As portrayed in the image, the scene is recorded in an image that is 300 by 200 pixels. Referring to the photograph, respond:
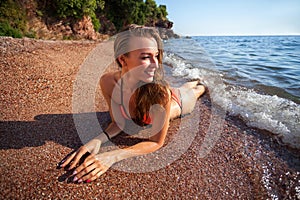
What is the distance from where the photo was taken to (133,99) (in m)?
2.21

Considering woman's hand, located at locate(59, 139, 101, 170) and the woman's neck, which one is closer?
woman's hand, located at locate(59, 139, 101, 170)

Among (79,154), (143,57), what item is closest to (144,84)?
(143,57)

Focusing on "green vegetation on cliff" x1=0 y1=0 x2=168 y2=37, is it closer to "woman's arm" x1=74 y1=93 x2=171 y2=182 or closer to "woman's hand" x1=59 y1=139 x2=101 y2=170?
"woman's hand" x1=59 y1=139 x2=101 y2=170

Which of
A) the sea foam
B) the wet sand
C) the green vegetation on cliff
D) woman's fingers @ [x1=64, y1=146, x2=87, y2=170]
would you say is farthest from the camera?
the green vegetation on cliff

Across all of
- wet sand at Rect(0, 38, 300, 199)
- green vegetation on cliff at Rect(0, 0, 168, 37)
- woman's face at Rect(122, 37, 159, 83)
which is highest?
green vegetation on cliff at Rect(0, 0, 168, 37)

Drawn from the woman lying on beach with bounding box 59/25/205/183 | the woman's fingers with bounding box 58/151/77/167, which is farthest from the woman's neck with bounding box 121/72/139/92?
the woman's fingers with bounding box 58/151/77/167

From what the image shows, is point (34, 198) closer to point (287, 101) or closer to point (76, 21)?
point (287, 101)

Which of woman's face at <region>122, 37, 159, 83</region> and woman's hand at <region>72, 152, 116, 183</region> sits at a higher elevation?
woman's face at <region>122, 37, 159, 83</region>

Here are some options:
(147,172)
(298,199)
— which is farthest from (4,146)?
(298,199)

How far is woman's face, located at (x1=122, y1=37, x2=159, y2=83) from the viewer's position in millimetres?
1800

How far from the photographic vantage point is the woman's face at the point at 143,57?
1800mm

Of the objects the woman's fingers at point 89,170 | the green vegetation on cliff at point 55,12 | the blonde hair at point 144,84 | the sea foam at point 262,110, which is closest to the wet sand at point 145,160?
the woman's fingers at point 89,170

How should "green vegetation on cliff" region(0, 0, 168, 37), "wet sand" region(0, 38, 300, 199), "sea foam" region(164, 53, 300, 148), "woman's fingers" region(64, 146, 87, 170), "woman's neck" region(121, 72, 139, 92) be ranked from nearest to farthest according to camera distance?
"wet sand" region(0, 38, 300, 199) < "woman's fingers" region(64, 146, 87, 170) < "woman's neck" region(121, 72, 139, 92) < "sea foam" region(164, 53, 300, 148) < "green vegetation on cliff" region(0, 0, 168, 37)

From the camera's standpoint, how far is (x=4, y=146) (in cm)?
190
